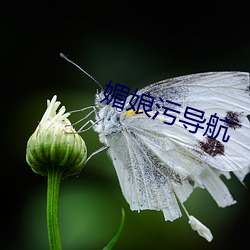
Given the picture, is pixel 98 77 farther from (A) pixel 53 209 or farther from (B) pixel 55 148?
(A) pixel 53 209

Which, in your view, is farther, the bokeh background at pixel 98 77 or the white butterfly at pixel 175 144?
the bokeh background at pixel 98 77

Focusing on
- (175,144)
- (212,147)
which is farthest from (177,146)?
(212,147)

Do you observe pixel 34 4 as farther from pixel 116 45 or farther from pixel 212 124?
pixel 212 124

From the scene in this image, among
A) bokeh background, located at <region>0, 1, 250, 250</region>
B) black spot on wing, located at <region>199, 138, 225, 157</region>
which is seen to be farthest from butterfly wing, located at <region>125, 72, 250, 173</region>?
bokeh background, located at <region>0, 1, 250, 250</region>

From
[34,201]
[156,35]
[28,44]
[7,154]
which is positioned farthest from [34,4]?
[34,201]

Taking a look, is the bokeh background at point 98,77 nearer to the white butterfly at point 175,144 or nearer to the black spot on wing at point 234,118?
the white butterfly at point 175,144

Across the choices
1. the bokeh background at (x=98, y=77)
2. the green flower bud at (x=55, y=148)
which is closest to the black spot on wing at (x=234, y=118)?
the green flower bud at (x=55, y=148)

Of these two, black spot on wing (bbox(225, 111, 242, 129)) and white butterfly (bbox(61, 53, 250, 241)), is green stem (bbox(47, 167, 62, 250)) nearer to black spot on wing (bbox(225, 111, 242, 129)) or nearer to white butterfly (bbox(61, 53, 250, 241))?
white butterfly (bbox(61, 53, 250, 241))
